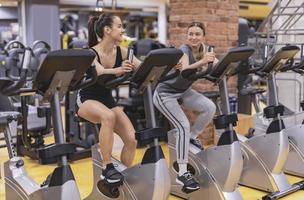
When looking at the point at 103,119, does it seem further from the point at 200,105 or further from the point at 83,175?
the point at 83,175

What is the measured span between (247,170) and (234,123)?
87 cm

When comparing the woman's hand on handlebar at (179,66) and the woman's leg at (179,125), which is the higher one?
the woman's hand on handlebar at (179,66)

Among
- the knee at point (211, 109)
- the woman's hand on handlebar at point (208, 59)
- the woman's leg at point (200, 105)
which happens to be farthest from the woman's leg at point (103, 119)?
the knee at point (211, 109)

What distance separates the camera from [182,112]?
146 inches

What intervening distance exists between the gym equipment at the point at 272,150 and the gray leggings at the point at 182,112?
522mm

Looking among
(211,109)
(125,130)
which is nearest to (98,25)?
(125,130)

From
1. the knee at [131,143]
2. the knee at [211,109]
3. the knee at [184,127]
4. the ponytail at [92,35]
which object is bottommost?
the knee at [131,143]

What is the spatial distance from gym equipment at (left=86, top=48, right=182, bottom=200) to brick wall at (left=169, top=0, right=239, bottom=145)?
2296 millimetres

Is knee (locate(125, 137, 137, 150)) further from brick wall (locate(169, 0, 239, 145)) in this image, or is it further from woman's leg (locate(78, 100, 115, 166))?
brick wall (locate(169, 0, 239, 145))

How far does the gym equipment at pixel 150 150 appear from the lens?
9.53 ft

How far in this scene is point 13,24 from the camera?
1089 centimetres

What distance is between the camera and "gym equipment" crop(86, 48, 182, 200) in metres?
2.90

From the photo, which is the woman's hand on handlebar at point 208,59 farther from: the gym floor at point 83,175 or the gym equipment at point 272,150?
the gym floor at point 83,175

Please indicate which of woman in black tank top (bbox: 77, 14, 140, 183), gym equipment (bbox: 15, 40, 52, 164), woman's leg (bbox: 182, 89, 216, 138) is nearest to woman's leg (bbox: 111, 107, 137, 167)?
woman in black tank top (bbox: 77, 14, 140, 183)
